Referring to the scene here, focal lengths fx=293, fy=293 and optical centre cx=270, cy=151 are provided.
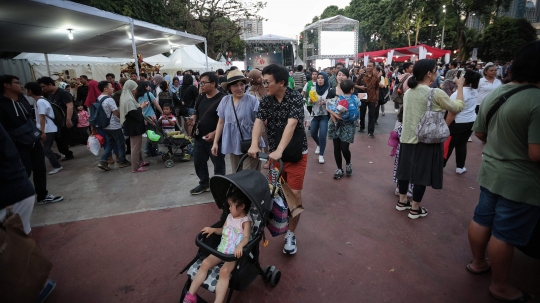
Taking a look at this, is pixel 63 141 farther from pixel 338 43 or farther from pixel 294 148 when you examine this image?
pixel 338 43

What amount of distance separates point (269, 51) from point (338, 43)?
978 centimetres

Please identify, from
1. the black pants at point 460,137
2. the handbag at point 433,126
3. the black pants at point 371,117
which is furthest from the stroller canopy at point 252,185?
the black pants at point 371,117

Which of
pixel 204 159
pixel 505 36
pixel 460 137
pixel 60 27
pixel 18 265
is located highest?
pixel 505 36

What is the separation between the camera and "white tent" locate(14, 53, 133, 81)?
1237 cm

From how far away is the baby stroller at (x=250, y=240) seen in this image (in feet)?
6.79

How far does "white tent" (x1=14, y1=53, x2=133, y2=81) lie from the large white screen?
2416 cm

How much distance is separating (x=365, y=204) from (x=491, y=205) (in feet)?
5.96

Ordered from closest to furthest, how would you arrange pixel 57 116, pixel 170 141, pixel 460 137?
pixel 460 137
pixel 57 116
pixel 170 141

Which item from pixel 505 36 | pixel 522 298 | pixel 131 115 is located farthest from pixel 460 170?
pixel 505 36

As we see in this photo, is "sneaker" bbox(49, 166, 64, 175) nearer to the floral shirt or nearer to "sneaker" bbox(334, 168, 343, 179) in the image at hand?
the floral shirt

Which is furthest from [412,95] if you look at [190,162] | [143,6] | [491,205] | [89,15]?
[143,6]

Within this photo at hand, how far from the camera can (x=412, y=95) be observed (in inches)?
133

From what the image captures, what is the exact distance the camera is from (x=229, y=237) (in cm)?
231

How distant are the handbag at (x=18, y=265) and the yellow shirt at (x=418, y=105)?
3596mm
